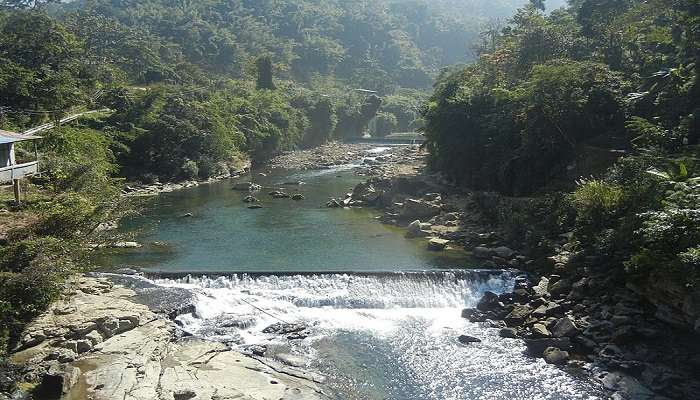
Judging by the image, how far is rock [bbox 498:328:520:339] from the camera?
1859 cm

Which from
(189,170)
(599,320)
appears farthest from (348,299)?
(189,170)

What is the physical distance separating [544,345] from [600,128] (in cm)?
1555

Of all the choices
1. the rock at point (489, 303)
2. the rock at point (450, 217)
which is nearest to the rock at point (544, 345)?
the rock at point (489, 303)

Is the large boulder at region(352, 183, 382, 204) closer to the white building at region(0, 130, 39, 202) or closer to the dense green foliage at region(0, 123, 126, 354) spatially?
the dense green foliage at region(0, 123, 126, 354)

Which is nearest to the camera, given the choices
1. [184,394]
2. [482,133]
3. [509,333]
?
[184,394]

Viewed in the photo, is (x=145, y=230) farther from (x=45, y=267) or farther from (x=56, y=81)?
(x=56, y=81)

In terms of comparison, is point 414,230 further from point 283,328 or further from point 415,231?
point 283,328

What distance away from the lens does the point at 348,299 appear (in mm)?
21500

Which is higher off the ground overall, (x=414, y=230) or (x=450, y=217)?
(x=450, y=217)

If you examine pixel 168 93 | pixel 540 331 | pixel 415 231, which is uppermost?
pixel 168 93

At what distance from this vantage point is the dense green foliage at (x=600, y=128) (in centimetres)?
1831

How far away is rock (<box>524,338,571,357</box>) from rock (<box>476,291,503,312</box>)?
10.1 ft

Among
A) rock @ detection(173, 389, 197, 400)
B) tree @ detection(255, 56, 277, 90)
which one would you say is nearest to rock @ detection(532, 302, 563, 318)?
rock @ detection(173, 389, 197, 400)

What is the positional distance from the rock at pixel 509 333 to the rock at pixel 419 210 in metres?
15.1
